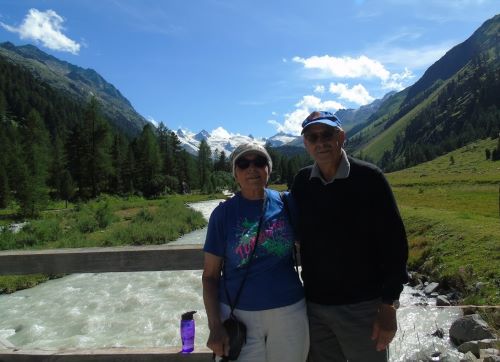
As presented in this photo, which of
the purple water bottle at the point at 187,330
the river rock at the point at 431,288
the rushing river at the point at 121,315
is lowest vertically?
the river rock at the point at 431,288

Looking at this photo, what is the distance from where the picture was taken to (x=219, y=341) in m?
3.04

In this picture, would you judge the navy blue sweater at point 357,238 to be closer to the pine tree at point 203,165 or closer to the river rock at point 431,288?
the river rock at point 431,288

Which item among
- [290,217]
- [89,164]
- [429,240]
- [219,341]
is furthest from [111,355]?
[89,164]

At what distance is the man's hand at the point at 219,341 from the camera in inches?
120

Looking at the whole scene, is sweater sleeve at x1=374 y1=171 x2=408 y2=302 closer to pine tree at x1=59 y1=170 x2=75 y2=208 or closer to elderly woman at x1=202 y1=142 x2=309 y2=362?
elderly woman at x1=202 y1=142 x2=309 y2=362

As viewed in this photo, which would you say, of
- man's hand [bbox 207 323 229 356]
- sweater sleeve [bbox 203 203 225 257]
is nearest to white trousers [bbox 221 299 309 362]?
man's hand [bbox 207 323 229 356]

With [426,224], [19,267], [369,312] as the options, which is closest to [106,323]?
[19,267]

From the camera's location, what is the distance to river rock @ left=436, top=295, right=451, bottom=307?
40.5 feet

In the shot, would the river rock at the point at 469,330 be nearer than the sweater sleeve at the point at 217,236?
No

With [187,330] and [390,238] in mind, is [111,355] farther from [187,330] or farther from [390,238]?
[390,238]

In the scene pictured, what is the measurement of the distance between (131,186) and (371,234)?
84482 mm

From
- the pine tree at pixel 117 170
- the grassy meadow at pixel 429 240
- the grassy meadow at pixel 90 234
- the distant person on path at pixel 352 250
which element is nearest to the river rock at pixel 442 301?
the grassy meadow at pixel 429 240

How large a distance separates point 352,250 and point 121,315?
1036 centimetres

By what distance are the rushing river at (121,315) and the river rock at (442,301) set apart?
554 millimetres
